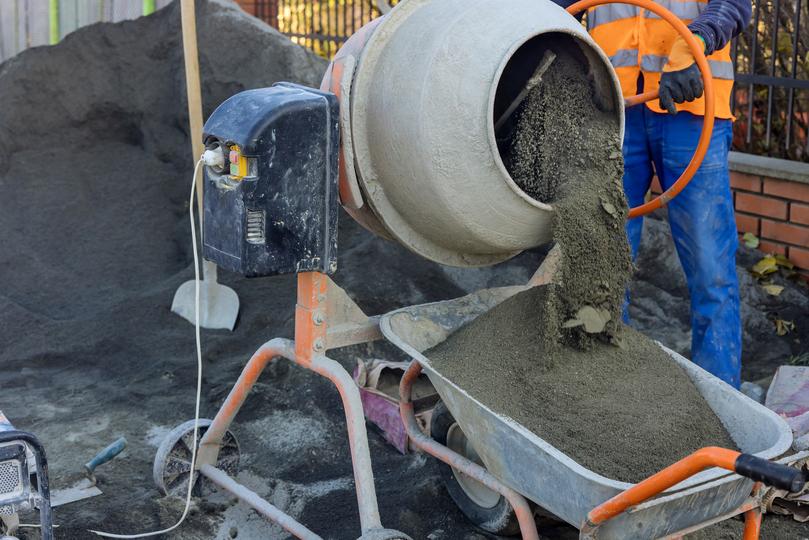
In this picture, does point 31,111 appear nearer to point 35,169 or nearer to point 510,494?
point 35,169

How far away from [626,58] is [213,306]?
2059 millimetres

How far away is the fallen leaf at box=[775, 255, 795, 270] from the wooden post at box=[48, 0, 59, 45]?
3.70 meters

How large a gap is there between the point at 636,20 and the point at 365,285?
1608 mm

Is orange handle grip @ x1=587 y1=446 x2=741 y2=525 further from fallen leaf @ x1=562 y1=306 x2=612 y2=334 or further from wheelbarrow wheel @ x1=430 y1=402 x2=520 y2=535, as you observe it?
wheelbarrow wheel @ x1=430 y1=402 x2=520 y2=535

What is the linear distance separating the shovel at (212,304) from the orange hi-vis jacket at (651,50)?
194cm

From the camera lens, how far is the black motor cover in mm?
2439

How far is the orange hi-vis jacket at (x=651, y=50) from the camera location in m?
3.27

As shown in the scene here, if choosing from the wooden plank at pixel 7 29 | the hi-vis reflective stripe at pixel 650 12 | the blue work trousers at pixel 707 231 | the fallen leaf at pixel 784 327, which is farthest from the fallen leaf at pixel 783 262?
the wooden plank at pixel 7 29

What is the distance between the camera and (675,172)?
3.33 metres

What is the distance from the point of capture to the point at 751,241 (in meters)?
4.46

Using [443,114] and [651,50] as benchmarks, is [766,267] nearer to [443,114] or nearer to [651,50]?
[651,50]

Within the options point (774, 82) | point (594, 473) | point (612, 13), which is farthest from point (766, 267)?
point (594, 473)

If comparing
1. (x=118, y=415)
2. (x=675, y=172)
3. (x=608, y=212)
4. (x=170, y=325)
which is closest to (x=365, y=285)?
(x=170, y=325)

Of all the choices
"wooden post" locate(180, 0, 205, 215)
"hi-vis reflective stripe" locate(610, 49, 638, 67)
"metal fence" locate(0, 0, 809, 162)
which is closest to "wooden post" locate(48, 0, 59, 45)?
"metal fence" locate(0, 0, 809, 162)
